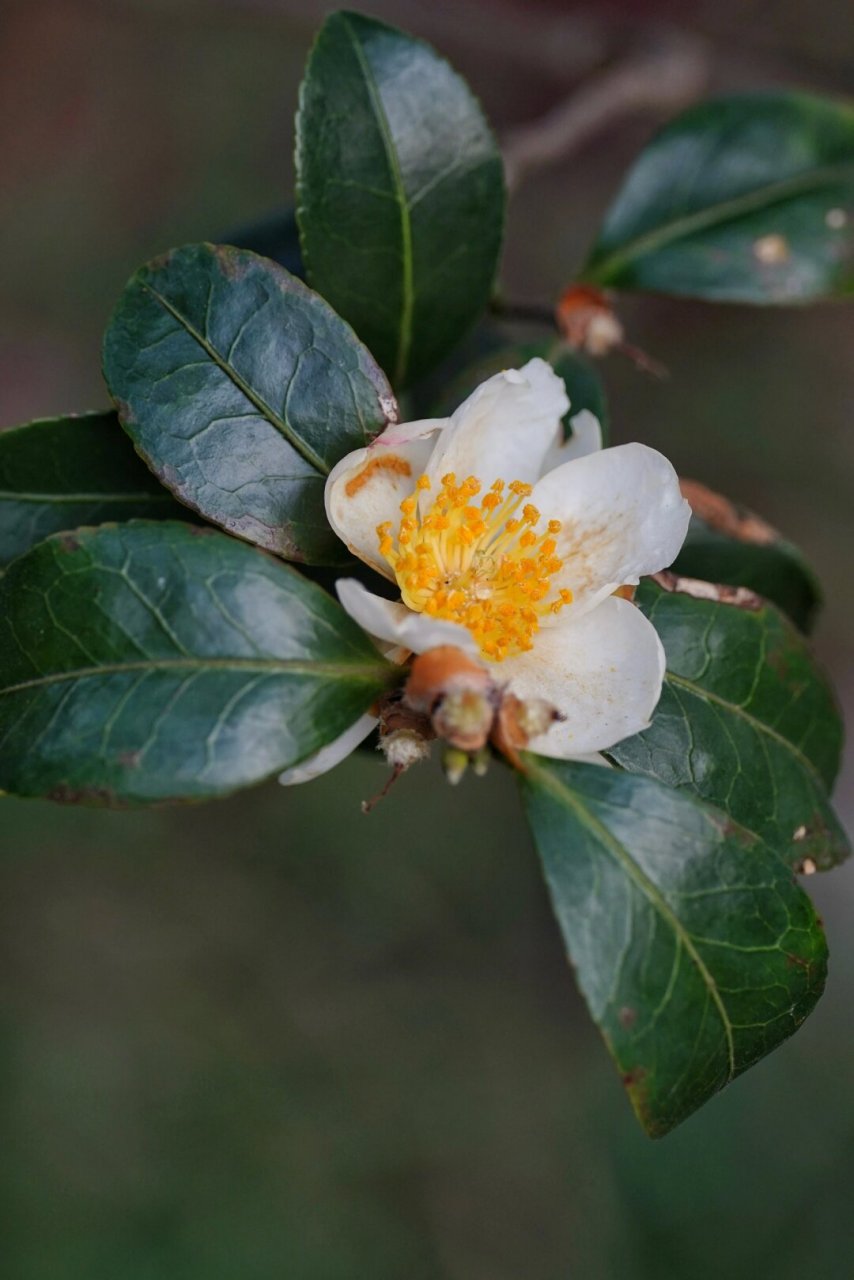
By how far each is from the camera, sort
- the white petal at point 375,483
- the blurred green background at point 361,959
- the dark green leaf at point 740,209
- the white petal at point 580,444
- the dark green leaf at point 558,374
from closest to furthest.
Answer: the white petal at point 375,483
the white petal at point 580,444
the dark green leaf at point 558,374
the dark green leaf at point 740,209
the blurred green background at point 361,959

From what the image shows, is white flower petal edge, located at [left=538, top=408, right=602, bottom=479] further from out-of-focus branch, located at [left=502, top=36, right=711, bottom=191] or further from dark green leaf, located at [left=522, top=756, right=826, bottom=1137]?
out-of-focus branch, located at [left=502, top=36, right=711, bottom=191]

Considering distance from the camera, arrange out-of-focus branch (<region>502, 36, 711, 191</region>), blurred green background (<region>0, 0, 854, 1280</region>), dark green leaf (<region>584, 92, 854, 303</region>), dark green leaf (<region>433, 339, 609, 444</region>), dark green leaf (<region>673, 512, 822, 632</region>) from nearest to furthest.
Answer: dark green leaf (<region>433, 339, 609, 444</region>) → dark green leaf (<region>673, 512, 822, 632</region>) → dark green leaf (<region>584, 92, 854, 303</region>) → out-of-focus branch (<region>502, 36, 711, 191</region>) → blurred green background (<region>0, 0, 854, 1280</region>)

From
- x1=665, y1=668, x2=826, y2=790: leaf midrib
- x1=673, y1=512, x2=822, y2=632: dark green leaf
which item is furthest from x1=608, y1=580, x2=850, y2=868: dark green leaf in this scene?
x1=673, y1=512, x2=822, y2=632: dark green leaf

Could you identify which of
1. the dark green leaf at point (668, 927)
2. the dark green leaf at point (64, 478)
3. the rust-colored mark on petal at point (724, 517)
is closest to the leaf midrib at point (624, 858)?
the dark green leaf at point (668, 927)

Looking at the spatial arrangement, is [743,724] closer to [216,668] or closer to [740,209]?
[216,668]

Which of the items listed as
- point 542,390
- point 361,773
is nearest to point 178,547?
point 542,390

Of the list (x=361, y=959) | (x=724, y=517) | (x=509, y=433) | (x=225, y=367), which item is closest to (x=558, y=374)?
(x=724, y=517)

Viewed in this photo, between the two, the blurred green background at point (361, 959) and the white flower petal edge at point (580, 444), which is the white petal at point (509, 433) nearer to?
the white flower petal edge at point (580, 444)
